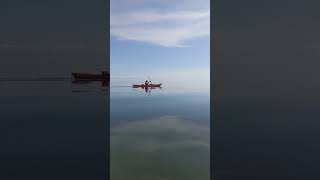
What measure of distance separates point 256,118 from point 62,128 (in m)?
12.9

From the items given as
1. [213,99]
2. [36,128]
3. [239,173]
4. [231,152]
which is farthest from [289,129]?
[36,128]

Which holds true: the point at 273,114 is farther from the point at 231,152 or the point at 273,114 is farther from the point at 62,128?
the point at 62,128

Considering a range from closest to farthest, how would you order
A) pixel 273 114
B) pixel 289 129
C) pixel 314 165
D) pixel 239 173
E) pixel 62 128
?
pixel 239 173 → pixel 314 165 → pixel 62 128 → pixel 289 129 → pixel 273 114

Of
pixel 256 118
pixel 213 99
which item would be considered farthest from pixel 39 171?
pixel 256 118

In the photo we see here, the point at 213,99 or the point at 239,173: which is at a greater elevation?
the point at 213,99

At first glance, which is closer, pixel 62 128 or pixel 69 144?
pixel 69 144

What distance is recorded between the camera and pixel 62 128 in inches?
871

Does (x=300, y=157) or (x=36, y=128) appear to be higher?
(x=36, y=128)

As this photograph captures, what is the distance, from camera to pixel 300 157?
19641 millimetres

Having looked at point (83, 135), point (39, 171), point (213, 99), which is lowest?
point (39, 171)

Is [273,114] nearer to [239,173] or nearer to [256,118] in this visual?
[256,118]

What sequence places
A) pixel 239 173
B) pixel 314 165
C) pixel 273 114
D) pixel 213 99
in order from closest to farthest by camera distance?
pixel 213 99
pixel 239 173
pixel 314 165
pixel 273 114

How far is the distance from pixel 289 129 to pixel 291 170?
7122 millimetres

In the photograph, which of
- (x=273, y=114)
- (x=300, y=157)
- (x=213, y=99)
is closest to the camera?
Result: (x=213, y=99)
